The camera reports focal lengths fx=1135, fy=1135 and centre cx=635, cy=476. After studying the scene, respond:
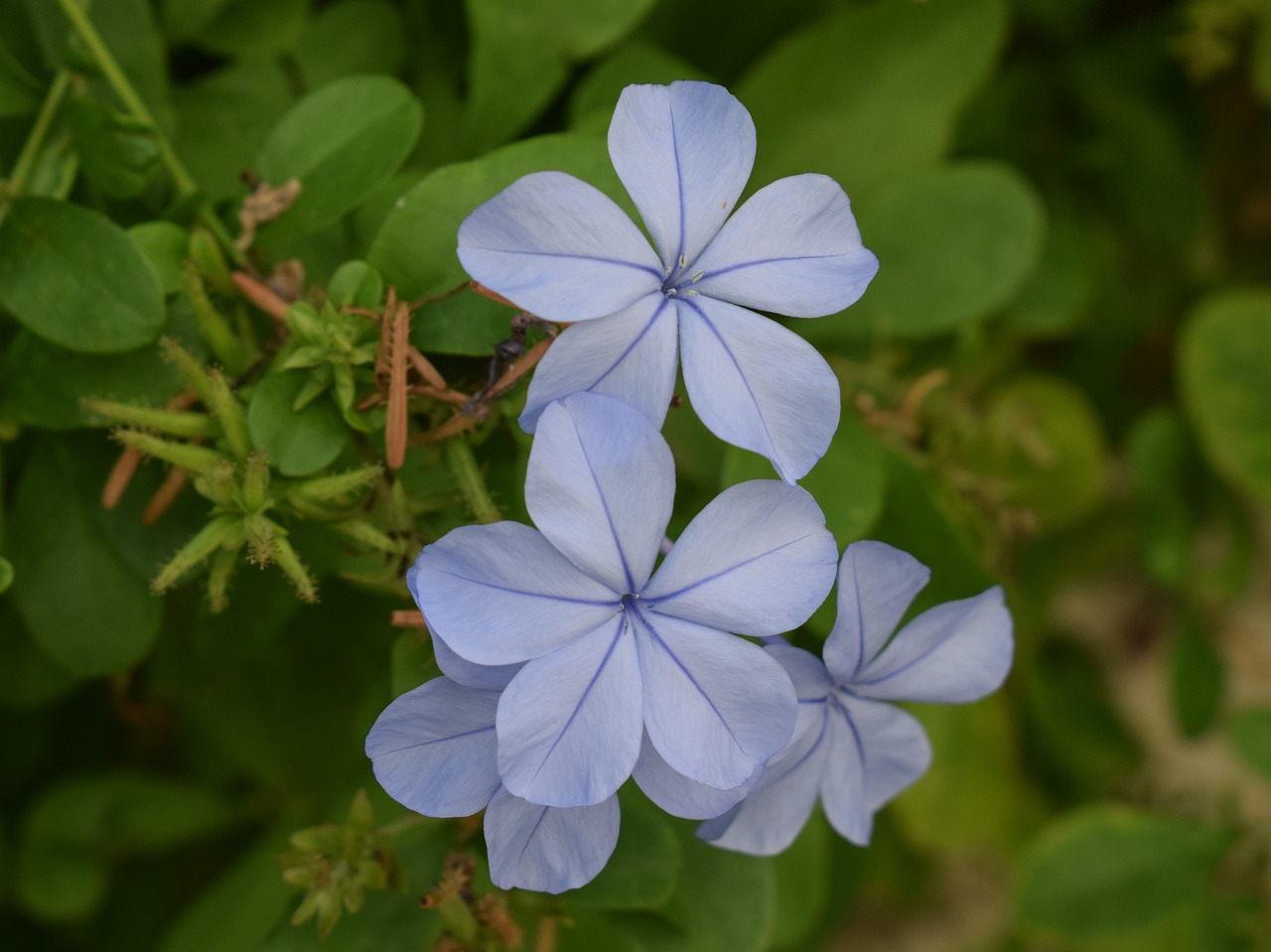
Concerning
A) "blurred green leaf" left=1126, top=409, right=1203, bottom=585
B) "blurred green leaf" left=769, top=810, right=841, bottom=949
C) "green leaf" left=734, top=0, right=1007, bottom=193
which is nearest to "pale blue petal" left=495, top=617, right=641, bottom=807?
"blurred green leaf" left=769, top=810, right=841, bottom=949

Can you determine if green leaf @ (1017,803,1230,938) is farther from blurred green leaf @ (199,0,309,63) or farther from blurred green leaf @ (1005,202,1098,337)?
blurred green leaf @ (199,0,309,63)

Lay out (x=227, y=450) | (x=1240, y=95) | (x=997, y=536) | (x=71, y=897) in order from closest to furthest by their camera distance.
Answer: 1. (x=227, y=450)
2. (x=71, y=897)
3. (x=997, y=536)
4. (x=1240, y=95)

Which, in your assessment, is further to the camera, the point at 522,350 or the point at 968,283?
the point at 968,283

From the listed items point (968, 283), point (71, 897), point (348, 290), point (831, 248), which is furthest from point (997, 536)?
point (71, 897)

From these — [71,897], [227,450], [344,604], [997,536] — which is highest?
[227,450]

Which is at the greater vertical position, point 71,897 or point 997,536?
point 997,536

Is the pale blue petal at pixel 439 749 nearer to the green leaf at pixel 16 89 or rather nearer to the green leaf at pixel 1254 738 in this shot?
the green leaf at pixel 16 89

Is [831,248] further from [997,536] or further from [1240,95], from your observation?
[1240,95]

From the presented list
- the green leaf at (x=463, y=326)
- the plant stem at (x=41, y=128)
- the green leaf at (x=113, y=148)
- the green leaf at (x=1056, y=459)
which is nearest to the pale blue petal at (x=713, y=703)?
the green leaf at (x=463, y=326)

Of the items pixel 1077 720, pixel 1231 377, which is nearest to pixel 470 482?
pixel 1231 377
